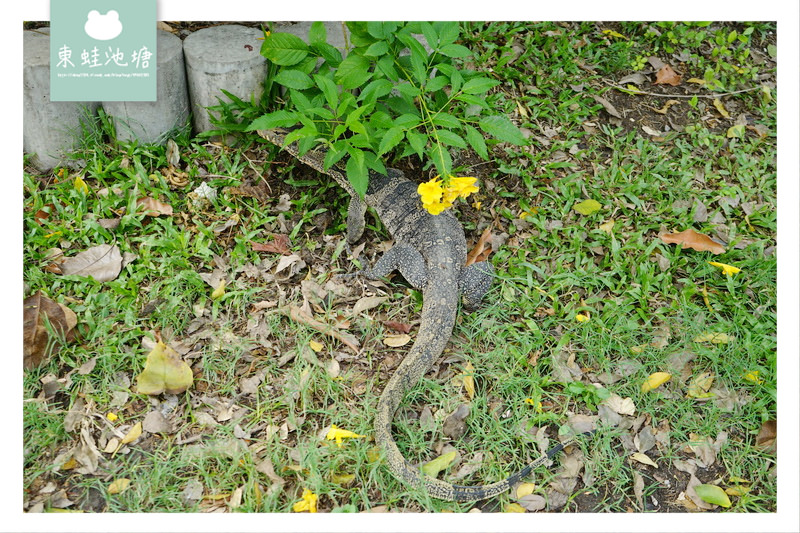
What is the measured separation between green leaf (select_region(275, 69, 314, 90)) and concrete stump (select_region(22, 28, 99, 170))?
1575mm

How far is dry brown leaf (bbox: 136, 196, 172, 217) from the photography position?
458 cm

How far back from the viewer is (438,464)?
3.49m

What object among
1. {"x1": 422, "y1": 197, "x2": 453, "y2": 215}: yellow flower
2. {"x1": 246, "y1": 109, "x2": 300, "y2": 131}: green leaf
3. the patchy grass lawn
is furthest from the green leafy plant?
the patchy grass lawn

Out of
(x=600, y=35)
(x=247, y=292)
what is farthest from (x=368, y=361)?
(x=600, y=35)

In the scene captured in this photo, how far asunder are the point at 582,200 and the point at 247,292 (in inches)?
102

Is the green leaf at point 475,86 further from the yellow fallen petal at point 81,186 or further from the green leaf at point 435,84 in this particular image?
the yellow fallen petal at point 81,186

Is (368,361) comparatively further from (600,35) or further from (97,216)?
(600,35)

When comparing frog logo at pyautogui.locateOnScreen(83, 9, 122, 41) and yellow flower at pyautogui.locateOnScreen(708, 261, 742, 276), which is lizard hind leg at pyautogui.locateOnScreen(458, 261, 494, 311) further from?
frog logo at pyautogui.locateOnScreen(83, 9, 122, 41)

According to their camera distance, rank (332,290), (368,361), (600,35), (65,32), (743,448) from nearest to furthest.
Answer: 1. (65,32)
2. (743,448)
3. (368,361)
4. (332,290)
5. (600,35)

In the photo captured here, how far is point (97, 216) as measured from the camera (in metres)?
4.51

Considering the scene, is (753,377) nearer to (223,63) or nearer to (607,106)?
(607,106)

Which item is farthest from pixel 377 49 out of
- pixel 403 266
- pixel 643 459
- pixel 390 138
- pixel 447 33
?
pixel 643 459

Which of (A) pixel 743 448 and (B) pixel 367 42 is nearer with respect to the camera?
(A) pixel 743 448

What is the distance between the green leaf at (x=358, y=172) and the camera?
3.96 metres
